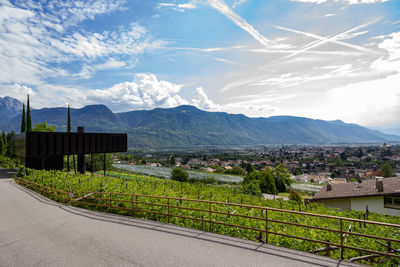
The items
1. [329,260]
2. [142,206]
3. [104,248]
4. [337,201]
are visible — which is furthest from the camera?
[337,201]


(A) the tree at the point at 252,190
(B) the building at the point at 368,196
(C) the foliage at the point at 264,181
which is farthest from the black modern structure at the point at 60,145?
(B) the building at the point at 368,196

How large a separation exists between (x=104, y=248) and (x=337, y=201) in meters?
31.8

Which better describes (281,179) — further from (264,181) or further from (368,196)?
(368,196)

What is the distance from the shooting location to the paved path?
5969 millimetres

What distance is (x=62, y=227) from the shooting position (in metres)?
9.17

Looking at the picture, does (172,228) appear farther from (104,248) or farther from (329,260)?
(329,260)

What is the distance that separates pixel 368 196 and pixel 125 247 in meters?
29.1

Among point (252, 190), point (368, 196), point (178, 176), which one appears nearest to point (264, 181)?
point (252, 190)

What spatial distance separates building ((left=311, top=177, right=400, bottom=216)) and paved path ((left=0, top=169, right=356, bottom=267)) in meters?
25.6

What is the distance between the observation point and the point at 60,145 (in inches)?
1230

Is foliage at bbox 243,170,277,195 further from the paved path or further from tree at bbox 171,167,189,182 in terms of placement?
the paved path

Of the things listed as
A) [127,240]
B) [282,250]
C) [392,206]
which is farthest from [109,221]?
[392,206]

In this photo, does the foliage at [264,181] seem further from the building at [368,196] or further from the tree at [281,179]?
the building at [368,196]

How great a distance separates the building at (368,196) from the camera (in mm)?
25155
